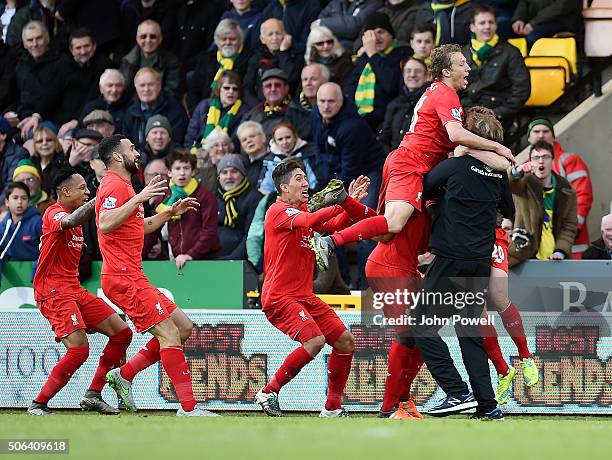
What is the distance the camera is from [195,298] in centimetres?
1352

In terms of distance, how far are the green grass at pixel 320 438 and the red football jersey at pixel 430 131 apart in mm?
2047

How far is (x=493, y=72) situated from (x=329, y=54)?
2155 mm

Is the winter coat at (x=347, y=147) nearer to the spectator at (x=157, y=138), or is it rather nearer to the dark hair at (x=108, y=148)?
the spectator at (x=157, y=138)

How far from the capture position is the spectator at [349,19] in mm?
15656

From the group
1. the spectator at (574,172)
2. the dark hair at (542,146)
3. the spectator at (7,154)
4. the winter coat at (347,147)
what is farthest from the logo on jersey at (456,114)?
the spectator at (7,154)

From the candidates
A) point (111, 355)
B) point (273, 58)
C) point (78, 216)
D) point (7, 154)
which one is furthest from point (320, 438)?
point (7, 154)

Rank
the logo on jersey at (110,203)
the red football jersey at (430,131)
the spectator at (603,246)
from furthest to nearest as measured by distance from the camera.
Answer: the spectator at (603,246)
the logo on jersey at (110,203)
the red football jersey at (430,131)

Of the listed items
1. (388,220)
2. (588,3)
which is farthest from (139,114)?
(388,220)

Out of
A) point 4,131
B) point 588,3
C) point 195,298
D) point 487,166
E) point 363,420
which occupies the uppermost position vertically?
point 588,3

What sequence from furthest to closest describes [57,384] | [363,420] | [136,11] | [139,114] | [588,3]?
[136,11], [139,114], [588,3], [57,384], [363,420]

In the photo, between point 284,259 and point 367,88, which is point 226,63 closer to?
point 367,88

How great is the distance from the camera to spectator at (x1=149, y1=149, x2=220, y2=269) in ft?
45.6

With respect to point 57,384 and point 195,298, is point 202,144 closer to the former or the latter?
point 195,298

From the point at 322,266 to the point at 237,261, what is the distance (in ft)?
12.6
